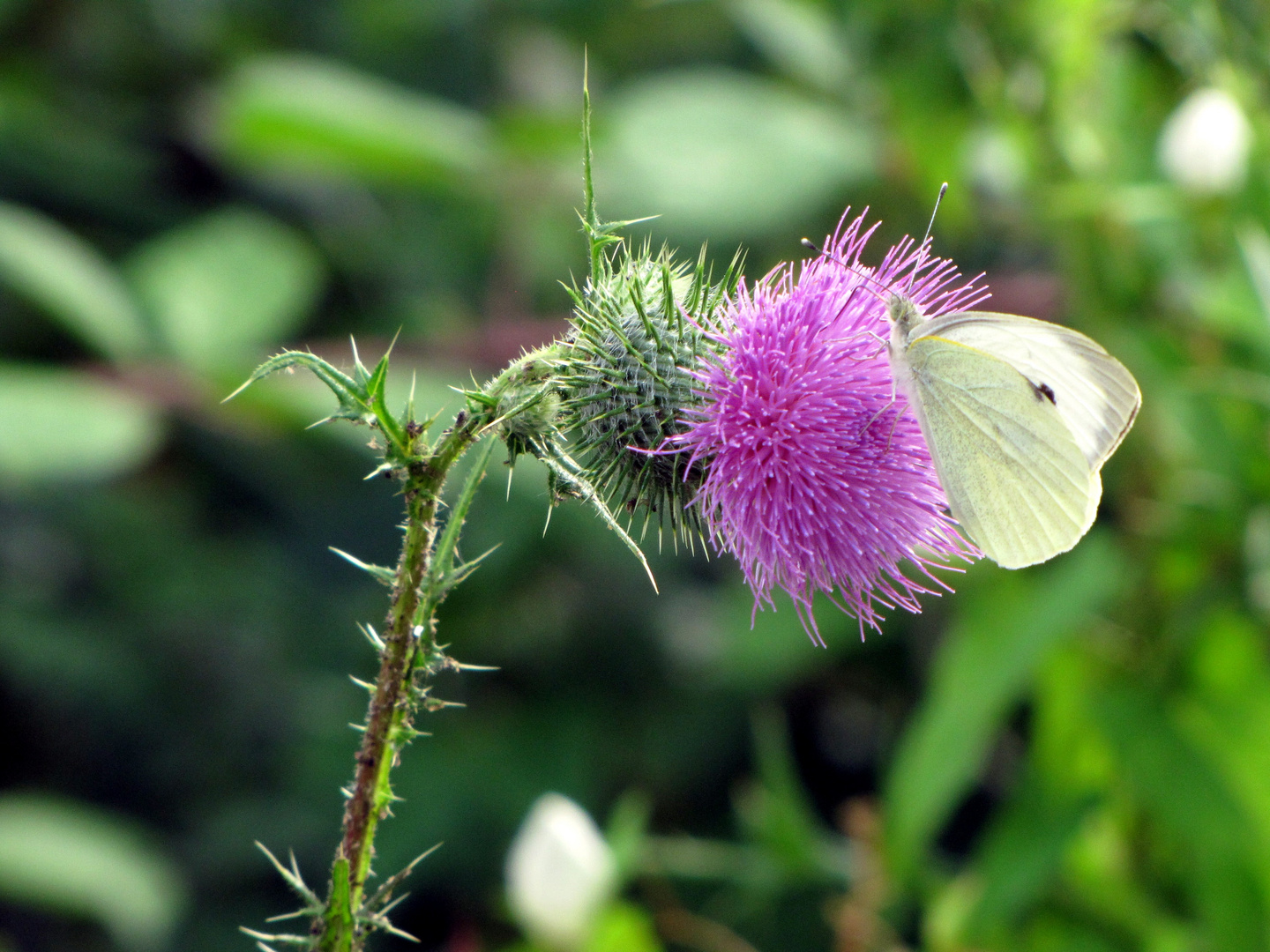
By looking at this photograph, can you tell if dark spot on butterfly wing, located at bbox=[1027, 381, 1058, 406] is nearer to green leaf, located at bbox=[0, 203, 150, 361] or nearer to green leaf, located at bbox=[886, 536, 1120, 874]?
green leaf, located at bbox=[886, 536, 1120, 874]

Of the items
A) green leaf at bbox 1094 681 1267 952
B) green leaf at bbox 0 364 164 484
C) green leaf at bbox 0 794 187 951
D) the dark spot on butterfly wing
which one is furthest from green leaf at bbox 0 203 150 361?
green leaf at bbox 1094 681 1267 952

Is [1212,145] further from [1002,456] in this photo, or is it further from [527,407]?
[527,407]

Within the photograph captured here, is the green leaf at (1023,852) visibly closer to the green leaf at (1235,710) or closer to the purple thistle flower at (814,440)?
the green leaf at (1235,710)

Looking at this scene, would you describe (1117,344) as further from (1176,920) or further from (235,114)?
(235,114)

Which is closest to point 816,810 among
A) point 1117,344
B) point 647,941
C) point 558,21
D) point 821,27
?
point 647,941

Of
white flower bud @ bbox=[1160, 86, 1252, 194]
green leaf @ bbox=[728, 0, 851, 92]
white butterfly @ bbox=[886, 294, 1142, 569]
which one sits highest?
green leaf @ bbox=[728, 0, 851, 92]
